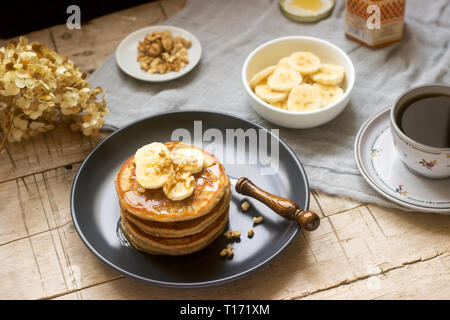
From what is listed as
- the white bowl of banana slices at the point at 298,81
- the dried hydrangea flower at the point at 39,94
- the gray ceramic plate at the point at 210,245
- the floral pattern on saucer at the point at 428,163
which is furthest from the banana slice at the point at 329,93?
the dried hydrangea flower at the point at 39,94

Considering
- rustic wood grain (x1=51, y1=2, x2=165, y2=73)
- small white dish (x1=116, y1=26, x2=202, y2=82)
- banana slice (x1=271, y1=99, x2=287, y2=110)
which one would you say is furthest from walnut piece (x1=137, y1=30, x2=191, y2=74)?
banana slice (x1=271, y1=99, x2=287, y2=110)

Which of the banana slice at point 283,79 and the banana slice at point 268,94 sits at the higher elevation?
the banana slice at point 283,79

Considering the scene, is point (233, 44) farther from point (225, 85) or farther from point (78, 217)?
point (78, 217)

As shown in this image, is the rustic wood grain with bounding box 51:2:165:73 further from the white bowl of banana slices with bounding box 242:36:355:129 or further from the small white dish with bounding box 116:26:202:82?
the white bowl of banana slices with bounding box 242:36:355:129

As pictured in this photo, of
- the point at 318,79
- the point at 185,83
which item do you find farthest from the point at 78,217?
the point at 318,79

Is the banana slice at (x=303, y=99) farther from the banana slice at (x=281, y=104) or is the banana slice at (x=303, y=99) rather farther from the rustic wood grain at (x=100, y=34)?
the rustic wood grain at (x=100, y=34)

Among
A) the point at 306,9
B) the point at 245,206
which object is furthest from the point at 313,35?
the point at 245,206

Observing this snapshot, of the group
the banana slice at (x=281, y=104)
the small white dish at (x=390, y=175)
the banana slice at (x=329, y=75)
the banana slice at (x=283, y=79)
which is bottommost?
the small white dish at (x=390, y=175)
